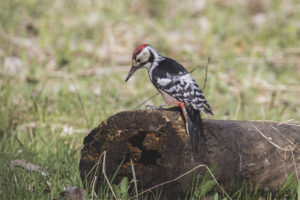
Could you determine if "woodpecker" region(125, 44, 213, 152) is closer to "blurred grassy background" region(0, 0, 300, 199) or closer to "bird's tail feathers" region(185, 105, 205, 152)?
"bird's tail feathers" region(185, 105, 205, 152)

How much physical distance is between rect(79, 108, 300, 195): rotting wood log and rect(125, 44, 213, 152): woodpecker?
61mm

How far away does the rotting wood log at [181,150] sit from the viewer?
8.13 ft

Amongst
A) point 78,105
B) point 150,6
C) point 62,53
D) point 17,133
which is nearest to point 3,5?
point 62,53

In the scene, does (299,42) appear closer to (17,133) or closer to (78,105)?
(78,105)

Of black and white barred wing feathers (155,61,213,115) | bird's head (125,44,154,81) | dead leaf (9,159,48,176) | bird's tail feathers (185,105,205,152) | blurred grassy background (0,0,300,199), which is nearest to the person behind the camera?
bird's tail feathers (185,105,205,152)

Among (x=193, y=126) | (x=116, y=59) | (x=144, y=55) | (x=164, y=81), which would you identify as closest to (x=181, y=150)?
(x=193, y=126)

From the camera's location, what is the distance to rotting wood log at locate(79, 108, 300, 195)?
2.48m

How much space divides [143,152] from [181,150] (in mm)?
249

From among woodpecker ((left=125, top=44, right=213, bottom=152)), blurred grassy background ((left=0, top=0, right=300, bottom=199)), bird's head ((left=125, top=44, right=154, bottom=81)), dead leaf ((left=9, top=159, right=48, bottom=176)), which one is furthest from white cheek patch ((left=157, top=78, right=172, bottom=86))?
dead leaf ((left=9, top=159, right=48, bottom=176))

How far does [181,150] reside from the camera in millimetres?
2459

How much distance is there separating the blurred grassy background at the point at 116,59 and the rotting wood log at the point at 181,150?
0.61 meters

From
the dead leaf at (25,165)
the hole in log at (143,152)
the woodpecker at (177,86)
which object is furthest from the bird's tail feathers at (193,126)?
the dead leaf at (25,165)

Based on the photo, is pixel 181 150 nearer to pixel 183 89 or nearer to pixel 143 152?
pixel 143 152

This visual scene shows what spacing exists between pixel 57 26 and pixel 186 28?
8.41 ft
